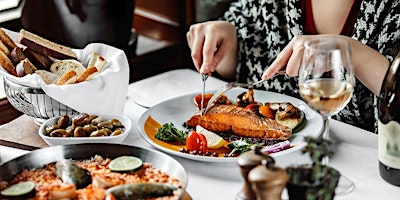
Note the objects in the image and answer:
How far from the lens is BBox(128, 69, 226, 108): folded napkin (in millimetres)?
1981

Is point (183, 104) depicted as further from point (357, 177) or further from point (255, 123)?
point (357, 177)

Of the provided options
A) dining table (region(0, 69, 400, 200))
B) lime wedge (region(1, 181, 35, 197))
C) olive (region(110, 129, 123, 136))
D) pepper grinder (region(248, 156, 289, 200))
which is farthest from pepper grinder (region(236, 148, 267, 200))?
olive (region(110, 129, 123, 136))

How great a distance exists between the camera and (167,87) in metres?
2.06

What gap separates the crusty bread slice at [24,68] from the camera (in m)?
1.73

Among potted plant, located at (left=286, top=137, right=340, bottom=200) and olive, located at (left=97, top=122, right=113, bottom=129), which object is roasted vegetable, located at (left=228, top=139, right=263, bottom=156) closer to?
olive, located at (left=97, top=122, right=113, bottom=129)

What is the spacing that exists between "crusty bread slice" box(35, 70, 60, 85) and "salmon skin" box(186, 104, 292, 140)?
359mm

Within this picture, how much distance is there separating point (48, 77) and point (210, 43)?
0.46m

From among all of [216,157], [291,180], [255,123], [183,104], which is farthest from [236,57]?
[291,180]

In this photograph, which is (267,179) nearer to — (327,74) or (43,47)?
(327,74)

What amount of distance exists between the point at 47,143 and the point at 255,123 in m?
0.49

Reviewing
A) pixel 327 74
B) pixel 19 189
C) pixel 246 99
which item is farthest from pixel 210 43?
pixel 19 189

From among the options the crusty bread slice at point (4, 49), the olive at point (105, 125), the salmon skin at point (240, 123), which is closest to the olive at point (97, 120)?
the olive at point (105, 125)

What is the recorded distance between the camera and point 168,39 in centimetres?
359

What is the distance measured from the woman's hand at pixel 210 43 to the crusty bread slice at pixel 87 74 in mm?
289
